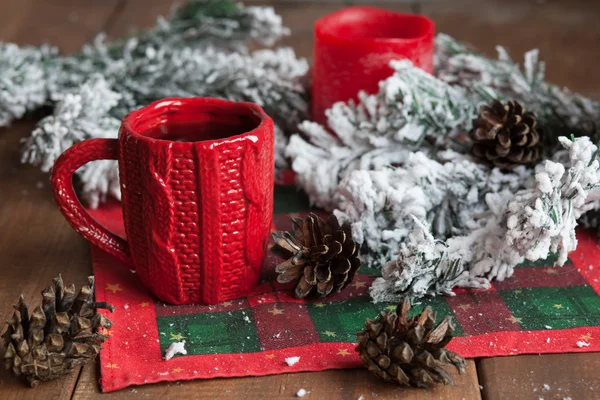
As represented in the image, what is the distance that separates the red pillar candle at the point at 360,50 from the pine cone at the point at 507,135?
0.46 feet

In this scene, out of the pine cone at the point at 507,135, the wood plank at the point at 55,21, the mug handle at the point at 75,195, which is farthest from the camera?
the wood plank at the point at 55,21

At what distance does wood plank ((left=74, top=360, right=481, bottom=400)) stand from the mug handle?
135 millimetres

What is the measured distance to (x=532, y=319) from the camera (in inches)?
24.7

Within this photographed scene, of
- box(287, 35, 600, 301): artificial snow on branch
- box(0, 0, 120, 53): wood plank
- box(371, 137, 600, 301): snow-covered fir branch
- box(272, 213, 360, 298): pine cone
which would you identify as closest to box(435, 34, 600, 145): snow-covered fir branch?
box(287, 35, 600, 301): artificial snow on branch

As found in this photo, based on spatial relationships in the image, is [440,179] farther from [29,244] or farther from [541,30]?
[541,30]

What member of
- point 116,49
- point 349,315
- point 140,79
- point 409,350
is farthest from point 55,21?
point 409,350

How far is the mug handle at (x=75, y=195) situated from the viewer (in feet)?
2.07

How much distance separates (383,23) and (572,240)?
425 mm

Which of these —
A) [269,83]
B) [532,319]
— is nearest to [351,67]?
[269,83]

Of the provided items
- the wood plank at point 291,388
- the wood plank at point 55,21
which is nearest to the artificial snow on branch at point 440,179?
the wood plank at point 291,388

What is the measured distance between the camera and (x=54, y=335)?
1.75 ft

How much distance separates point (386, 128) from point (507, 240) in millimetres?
203

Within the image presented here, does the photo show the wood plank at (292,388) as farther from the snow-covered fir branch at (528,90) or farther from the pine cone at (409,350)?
the snow-covered fir branch at (528,90)

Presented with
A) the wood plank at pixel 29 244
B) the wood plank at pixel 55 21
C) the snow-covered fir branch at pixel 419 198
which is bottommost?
the wood plank at pixel 29 244
